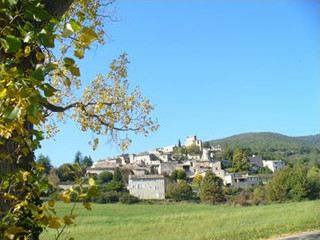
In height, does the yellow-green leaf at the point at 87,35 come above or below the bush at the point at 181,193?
above

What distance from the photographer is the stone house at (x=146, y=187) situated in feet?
255

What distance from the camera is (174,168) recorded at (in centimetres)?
11250

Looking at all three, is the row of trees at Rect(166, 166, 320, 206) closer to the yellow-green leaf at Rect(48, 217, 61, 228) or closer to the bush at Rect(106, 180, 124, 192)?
the bush at Rect(106, 180, 124, 192)

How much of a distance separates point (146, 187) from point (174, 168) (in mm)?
34246

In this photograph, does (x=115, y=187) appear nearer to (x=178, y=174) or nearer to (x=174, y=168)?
(x=178, y=174)

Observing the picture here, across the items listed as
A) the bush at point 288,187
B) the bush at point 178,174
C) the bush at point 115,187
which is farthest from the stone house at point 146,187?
the bush at point 288,187

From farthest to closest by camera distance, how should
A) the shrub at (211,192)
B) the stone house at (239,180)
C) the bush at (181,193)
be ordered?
the stone house at (239,180) < the bush at (181,193) < the shrub at (211,192)

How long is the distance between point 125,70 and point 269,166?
122553mm

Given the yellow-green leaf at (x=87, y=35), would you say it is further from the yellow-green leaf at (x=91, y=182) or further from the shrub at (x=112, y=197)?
the shrub at (x=112, y=197)

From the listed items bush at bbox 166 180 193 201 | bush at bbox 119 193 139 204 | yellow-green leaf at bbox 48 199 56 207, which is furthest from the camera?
bush at bbox 166 180 193 201

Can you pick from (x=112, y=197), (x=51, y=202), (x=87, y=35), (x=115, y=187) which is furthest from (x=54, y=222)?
(x=115, y=187)

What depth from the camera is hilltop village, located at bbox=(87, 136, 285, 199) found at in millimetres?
80250

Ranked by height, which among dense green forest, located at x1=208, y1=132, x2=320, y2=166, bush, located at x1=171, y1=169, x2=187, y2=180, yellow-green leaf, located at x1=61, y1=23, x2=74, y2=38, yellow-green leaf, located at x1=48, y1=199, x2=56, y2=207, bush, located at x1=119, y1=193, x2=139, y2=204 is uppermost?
dense green forest, located at x1=208, y1=132, x2=320, y2=166

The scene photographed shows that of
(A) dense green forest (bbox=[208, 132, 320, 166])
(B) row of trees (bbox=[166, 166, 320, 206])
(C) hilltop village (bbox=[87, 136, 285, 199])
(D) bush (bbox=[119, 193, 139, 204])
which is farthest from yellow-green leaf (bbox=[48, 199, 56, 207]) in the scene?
(A) dense green forest (bbox=[208, 132, 320, 166])
